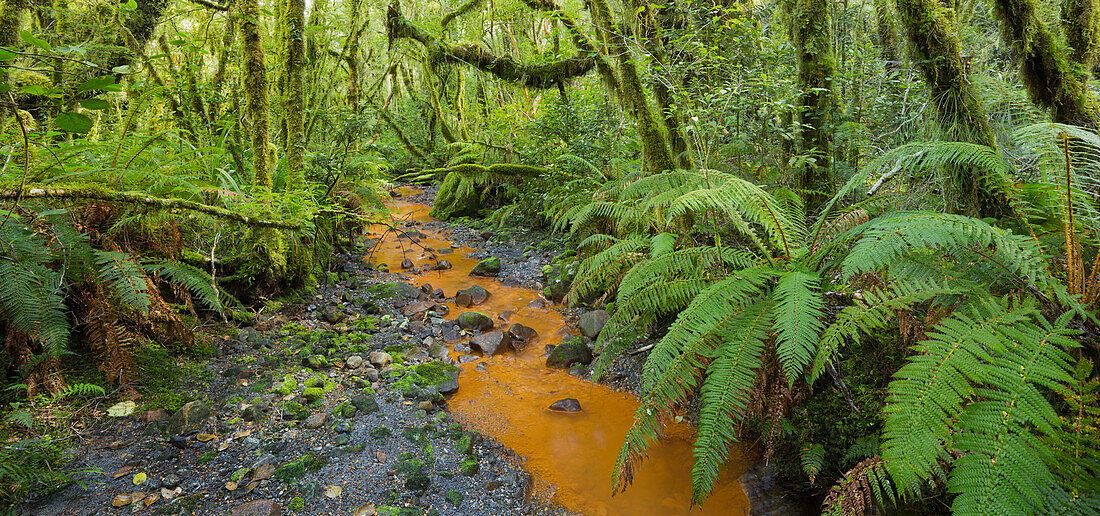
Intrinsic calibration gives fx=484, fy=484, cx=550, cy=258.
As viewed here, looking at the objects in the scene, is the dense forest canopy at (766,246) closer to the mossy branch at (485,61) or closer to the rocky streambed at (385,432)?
the rocky streambed at (385,432)

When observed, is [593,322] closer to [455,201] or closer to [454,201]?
[455,201]

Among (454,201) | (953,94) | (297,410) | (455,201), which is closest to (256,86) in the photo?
(297,410)

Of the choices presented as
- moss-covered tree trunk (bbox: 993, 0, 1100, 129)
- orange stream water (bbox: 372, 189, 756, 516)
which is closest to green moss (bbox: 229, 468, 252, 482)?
orange stream water (bbox: 372, 189, 756, 516)

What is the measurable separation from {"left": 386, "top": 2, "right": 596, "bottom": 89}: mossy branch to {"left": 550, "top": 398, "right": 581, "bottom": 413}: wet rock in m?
5.96

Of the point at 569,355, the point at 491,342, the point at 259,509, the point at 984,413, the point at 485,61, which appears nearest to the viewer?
the point at 984,413

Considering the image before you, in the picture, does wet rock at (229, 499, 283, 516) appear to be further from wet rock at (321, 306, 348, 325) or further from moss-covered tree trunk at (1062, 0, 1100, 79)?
moss-covered tree trunk at (1062, 0, 1100, 79)

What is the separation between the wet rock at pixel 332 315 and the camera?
463cm

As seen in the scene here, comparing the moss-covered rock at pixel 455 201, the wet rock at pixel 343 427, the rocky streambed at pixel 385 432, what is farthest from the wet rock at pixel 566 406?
the moss-covered rock at pixel 455 201

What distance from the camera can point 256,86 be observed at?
4160 millimetres

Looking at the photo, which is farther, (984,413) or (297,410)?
(297,410)

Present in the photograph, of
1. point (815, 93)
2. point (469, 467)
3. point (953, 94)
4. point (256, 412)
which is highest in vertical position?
point (815, 93)

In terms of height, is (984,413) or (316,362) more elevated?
(984,413)

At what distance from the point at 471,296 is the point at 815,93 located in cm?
403

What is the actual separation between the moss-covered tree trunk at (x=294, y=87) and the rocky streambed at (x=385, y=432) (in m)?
1.33
